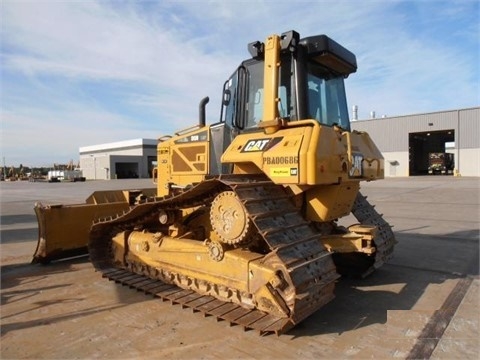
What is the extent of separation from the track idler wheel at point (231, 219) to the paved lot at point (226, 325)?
3.13ft

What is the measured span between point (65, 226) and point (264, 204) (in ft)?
15.0

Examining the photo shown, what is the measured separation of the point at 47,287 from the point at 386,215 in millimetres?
10554

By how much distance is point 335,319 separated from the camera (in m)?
4.46

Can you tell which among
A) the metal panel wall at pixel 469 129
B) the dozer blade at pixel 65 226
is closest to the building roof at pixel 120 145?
the metal panel wall at pixel 469 129

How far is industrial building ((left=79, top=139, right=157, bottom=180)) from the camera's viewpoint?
65.3m

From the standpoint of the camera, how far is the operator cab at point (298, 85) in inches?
193

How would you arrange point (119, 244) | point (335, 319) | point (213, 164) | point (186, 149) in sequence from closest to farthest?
1. point (335, 319)
2. point (213, 164)
3. point (186, 149)
4. point (119, 244)

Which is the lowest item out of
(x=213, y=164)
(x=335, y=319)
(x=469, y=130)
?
(x=335, y=319)

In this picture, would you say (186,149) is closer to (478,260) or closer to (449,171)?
(478,260)

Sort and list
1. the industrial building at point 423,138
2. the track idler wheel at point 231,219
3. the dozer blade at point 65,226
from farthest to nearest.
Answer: the industrial building at point 423,138
the dozer blade at point 65,226
the track idler wheel at point 231,219

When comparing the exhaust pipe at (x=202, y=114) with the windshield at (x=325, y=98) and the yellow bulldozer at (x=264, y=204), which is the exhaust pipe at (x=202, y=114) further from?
the windshield at (x=325, y=98)

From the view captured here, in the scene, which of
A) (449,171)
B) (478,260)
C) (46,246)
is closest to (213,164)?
(46,246)

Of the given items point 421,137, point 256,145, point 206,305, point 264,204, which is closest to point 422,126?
point 421,137

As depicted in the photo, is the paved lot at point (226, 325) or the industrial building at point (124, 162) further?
the industrial building at point (124, 162)
